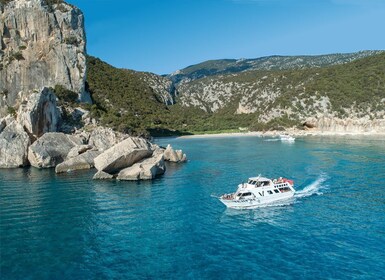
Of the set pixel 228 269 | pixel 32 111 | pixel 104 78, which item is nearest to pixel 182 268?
pixel 228 269

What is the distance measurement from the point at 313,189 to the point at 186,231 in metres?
23.0

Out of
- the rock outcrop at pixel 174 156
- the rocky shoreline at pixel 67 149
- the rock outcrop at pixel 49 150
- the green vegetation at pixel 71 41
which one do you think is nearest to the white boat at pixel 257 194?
the rocky shoreline at pixel 67 149

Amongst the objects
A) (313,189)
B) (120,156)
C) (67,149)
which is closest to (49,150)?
(67,149)

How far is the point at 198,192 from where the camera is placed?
50.8 meters

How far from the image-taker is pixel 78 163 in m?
71.6

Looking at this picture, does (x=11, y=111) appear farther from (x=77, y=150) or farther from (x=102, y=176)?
(x=102, y=176)

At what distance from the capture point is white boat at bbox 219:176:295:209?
42375 millimetres

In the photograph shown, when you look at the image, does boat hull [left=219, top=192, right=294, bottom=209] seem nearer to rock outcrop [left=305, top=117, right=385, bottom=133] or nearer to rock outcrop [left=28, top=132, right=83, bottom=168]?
rock outcrop [left=28, top=132, right=83, bottom=168]

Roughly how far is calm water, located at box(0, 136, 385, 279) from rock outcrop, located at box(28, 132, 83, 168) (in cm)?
1637

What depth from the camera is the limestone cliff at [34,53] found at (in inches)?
4461

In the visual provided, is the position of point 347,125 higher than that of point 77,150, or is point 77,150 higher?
point 347,125

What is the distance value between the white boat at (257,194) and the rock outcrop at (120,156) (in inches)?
886

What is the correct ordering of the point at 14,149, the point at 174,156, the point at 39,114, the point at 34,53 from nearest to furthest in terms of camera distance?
the point at 14,149 < the point at 174,156 < the point at 39,114 < the point at 34,53

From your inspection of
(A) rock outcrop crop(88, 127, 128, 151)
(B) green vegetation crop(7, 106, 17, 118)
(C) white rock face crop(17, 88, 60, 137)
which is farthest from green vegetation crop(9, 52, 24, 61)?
(A) rock outcrop crop(88, 127, 128, 151)
